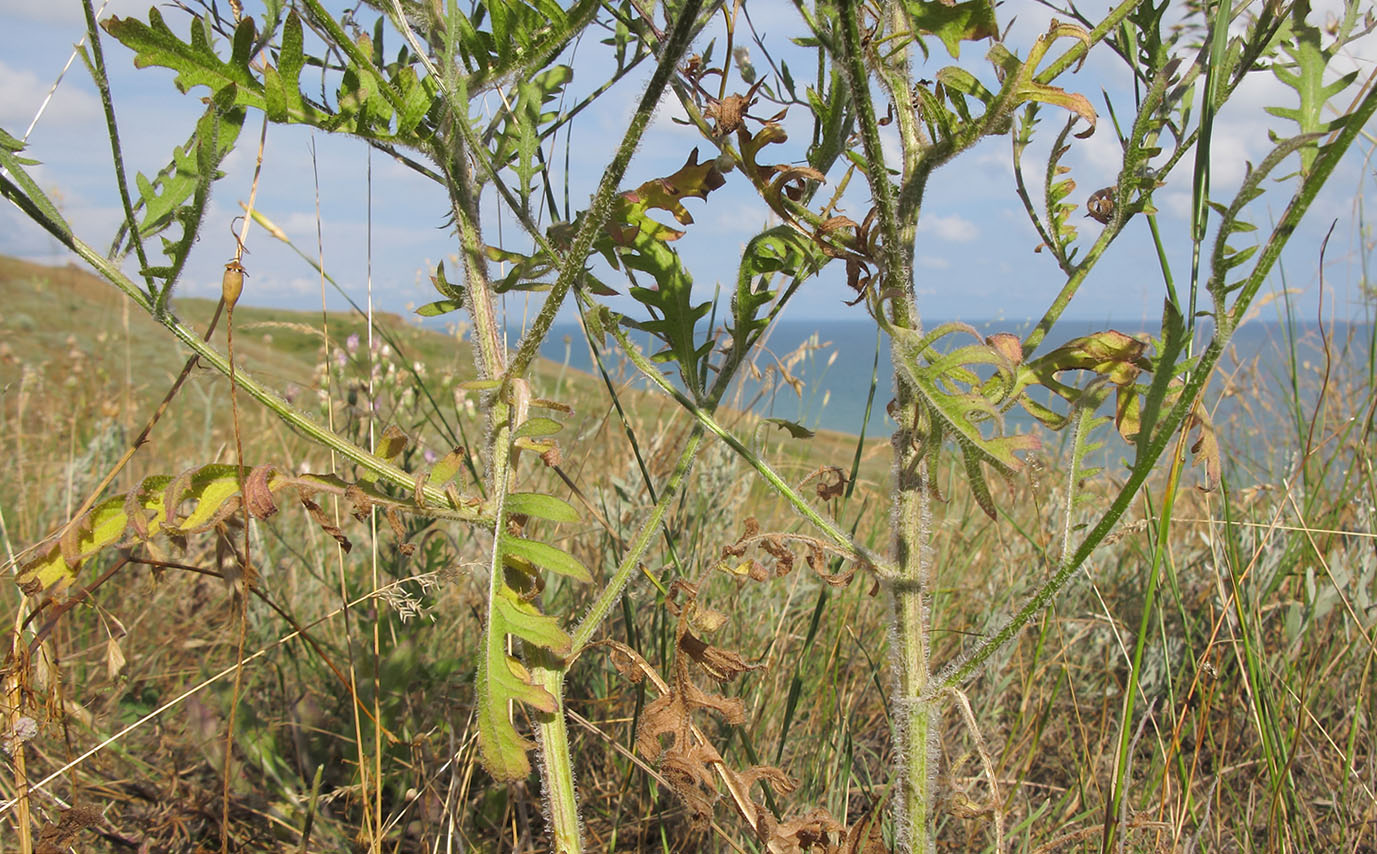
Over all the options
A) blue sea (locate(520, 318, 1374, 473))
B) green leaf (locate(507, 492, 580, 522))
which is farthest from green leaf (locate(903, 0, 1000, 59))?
green leaf (locate(507, 492, 580, 522))

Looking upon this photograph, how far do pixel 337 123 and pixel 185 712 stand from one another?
66.3 inches

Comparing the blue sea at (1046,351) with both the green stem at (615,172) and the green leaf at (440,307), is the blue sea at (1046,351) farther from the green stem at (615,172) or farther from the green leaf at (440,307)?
the green stem at (615,172)

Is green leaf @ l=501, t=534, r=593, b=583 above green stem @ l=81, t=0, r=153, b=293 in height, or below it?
below

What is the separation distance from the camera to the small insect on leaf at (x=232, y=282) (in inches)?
45.6

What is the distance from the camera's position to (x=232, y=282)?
1180 mm

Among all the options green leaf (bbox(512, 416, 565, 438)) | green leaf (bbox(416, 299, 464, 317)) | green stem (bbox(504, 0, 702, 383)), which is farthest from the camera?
green leaf (bbox(416, 299, 464, 317))

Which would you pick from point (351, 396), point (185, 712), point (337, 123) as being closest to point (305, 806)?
point (185, 712)

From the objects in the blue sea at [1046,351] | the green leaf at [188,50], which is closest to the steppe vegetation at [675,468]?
the green leaf at [188,50]

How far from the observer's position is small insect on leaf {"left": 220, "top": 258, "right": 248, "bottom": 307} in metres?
1.16

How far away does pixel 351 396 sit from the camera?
6.72 feet

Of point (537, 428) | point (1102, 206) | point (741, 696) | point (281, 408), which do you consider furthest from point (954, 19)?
point (741, 696)

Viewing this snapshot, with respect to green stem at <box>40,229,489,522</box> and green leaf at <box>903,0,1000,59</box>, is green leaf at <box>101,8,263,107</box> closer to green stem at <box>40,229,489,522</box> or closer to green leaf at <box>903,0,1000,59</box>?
green stem at <box>40,229,489,522</box>

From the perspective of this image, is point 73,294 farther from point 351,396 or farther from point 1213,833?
point 1213,833

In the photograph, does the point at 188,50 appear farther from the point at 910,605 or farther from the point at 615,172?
the point at 910,605
